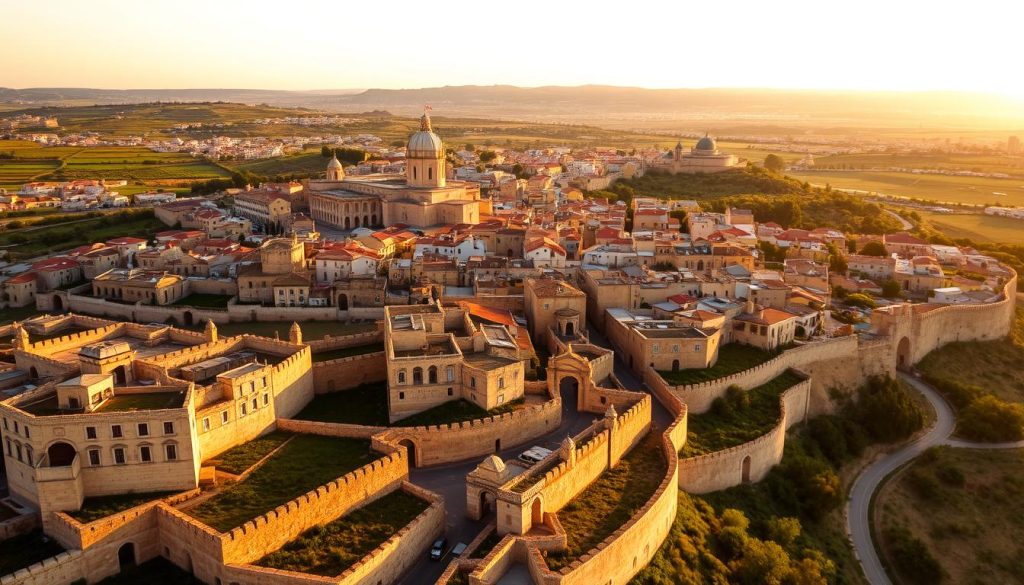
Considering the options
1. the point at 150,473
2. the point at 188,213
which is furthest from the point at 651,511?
the point at 188,213

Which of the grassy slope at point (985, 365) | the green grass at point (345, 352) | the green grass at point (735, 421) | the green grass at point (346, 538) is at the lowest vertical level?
the grassy slope at point (985, 365)

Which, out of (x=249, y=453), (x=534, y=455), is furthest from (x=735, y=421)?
(x=249, y=453)

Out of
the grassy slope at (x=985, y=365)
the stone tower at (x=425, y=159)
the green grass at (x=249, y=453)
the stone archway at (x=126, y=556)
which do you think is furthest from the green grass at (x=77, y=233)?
the grassy slope at (x=985, y=365)

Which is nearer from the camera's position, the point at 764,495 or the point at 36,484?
the point at 36,484

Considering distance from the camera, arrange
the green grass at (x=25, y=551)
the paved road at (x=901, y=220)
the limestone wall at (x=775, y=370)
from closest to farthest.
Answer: the green grass at (x=25, y=551) → the limestone wall at (x=775, y=370) → the paved road at (x=901, y=220)

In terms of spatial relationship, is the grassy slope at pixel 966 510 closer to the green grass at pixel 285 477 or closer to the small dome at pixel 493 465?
the small dome at pixel 493 465

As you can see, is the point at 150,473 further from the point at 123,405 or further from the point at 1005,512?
the point at 1005,512

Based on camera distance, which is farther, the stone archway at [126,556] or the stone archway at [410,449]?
the stone archway at [410,449]
